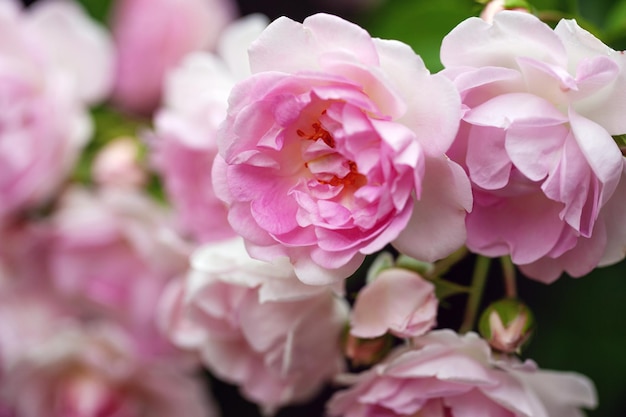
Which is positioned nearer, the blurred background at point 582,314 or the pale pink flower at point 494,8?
the pale pink flower at point 494,8

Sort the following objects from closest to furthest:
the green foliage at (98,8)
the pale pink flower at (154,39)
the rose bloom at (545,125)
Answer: the rose bloom at (545,125) < the pale pink flower at (154,39) < the green foliage at (98,8)

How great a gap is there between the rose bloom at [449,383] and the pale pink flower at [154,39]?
0.44 m

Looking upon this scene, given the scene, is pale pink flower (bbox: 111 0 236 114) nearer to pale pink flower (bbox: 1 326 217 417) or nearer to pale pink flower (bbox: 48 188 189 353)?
pale pink flower (bbox: 48 188 189 353)

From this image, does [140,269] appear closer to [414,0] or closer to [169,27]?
[169,27]

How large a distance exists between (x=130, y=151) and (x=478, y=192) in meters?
0.38

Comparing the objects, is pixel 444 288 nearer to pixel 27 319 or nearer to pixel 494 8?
pixel 494 8

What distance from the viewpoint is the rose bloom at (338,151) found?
382 millimetres

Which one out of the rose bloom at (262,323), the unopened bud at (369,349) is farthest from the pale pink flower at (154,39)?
the unopened bud at (369,349)

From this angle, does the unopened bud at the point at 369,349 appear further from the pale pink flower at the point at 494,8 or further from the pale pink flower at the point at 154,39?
the pale pink flower at the point at 154,39

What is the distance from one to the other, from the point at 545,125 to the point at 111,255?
1.46 ft

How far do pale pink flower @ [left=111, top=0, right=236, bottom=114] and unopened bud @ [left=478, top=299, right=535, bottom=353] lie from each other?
1.46 feet

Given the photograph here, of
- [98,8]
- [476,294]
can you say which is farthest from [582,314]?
[98,8]

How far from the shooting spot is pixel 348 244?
1.27ft

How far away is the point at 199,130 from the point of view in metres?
0.60
